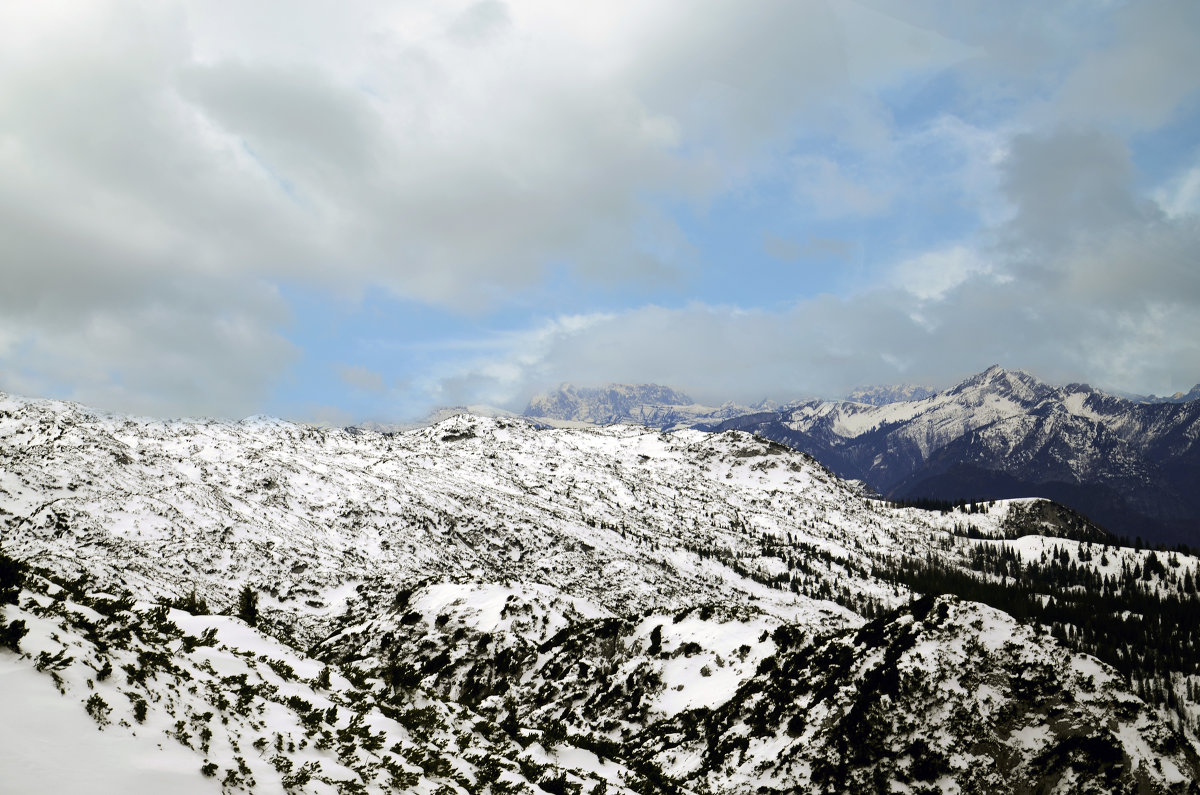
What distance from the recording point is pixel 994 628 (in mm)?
37438

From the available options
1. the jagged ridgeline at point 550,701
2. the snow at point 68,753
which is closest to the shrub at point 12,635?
the jagged ridgeline at point 550,701

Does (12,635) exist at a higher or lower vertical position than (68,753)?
higher

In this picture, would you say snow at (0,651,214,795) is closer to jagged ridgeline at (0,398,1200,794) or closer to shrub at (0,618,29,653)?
jagged ridgeline at (0,398,1200,794)

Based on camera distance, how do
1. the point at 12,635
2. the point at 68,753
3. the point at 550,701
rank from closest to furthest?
1. the point at 68,753
2. the point at 12,635
3. the point at 550,701

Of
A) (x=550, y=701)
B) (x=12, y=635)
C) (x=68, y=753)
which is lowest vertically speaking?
(x=550, y=701)

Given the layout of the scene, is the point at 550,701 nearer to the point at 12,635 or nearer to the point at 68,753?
the point at 12,635

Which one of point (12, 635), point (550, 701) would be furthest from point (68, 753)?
point (550, 701)

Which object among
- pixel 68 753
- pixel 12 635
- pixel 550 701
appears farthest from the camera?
pixel 550 701

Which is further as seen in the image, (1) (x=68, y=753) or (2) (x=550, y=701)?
A: (2) (x=550, y=701)

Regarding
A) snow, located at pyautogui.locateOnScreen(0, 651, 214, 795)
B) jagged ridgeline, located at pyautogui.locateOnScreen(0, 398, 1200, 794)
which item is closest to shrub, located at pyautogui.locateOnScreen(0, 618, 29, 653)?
jagged ridgeline, located at pyautogui.locateOnScreen(0, 398, 1200, 794)

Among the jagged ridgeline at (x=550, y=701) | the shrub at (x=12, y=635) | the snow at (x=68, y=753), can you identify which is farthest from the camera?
the jagged ridgeline at (x=550, y=701)

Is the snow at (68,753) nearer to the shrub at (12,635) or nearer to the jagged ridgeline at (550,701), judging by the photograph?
the jagged ridgeline at (550,701)

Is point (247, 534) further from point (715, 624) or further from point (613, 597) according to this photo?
point (715, 624)

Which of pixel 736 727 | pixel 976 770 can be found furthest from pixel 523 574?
pixel 976 770
